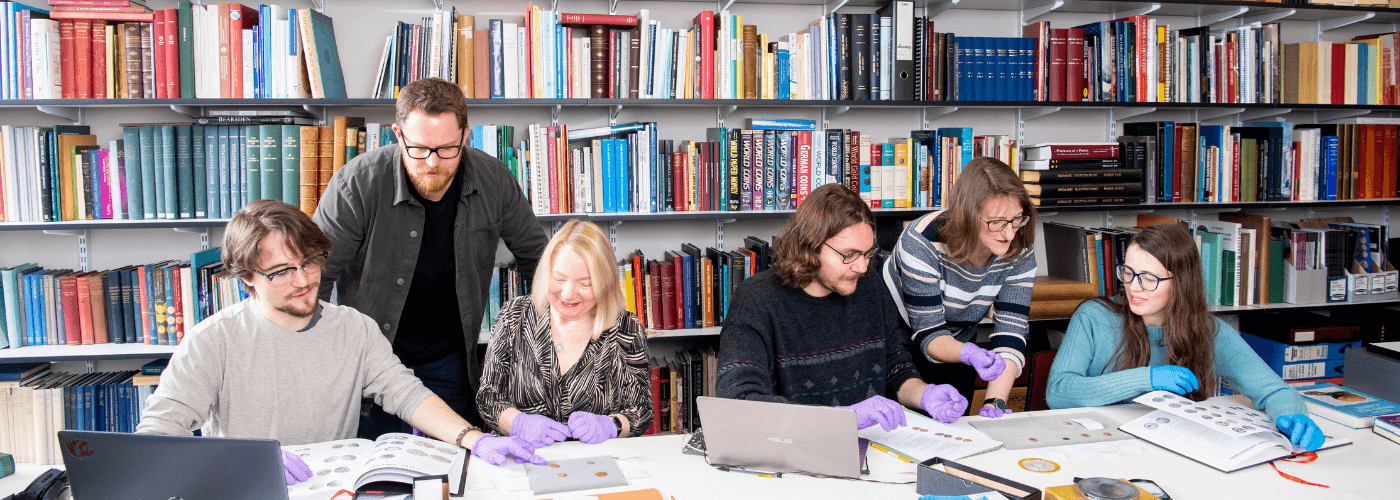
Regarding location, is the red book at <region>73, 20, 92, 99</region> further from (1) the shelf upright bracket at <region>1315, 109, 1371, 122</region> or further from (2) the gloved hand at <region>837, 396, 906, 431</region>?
(1) the shelf upright bracket at <region>1315, 109, 1371, 122</region>

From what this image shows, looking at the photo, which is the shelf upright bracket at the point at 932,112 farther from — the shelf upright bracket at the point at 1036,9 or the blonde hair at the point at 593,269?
the blonde hair at the point at 593,269

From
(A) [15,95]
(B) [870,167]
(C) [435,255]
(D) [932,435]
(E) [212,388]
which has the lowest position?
(D) [932,435]

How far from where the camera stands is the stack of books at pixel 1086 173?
2836 millimetres

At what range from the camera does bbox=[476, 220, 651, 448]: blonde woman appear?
5.67 ft

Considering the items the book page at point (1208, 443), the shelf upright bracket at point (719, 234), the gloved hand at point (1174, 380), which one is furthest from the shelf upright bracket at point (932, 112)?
the book page at point (1208, 443)

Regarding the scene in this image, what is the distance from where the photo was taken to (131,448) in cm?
107

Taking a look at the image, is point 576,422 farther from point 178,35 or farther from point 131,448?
point 178,35

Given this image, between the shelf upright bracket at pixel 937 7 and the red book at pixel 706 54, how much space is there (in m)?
0.79

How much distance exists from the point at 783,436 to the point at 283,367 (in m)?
0.99

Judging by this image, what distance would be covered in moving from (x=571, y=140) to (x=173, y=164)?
1.19 metres

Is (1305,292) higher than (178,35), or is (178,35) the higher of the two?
(178,35)

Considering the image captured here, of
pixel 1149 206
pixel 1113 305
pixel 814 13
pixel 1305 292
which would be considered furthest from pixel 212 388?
pixel 1305 292

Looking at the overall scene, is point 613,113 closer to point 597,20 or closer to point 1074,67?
point 597,20

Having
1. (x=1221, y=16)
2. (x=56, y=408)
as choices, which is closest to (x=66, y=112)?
(x=56, y=408)
